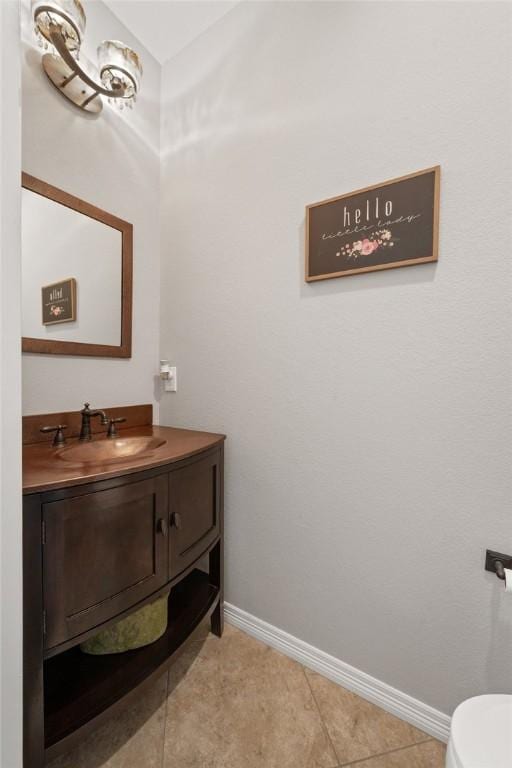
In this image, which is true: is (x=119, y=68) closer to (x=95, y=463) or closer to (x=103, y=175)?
(x=103, y=175)

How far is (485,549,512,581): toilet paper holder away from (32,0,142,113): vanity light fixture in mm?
2124

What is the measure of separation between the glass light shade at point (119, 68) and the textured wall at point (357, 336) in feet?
1.06

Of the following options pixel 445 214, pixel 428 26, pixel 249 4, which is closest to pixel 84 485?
pixel 445 214

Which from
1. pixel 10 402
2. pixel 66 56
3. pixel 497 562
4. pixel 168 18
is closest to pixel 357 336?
pixel 497 562

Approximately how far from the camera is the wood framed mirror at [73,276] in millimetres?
1177

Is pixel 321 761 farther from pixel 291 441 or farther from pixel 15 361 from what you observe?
pixel 15 361

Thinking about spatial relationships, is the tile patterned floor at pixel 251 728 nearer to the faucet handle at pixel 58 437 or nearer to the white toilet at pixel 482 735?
the white toilet at pixel 482 735

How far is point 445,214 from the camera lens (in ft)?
3.13

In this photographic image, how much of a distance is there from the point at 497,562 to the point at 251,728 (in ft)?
3.06

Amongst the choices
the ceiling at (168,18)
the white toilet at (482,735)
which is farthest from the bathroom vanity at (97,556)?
the ceiling at (168,18)

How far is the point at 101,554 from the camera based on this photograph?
0.86 m

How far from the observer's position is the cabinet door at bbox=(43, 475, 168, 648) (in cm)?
77

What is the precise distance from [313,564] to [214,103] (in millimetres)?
2095

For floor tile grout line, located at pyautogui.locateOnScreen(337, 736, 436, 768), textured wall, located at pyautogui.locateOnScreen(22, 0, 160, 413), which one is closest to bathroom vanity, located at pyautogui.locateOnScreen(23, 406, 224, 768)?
textured wall, located at pyautogui.locateOnScreen(22, 0, 160, 413)
